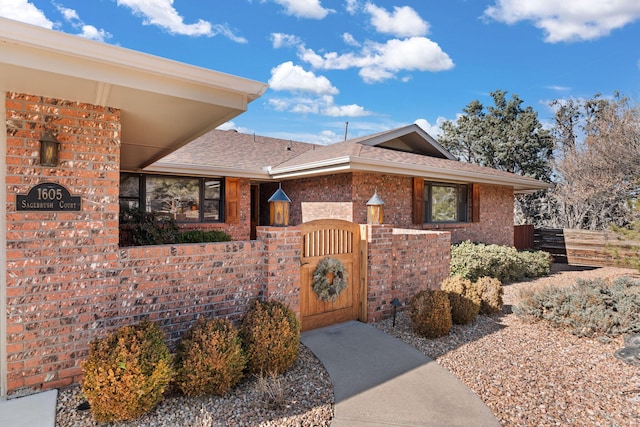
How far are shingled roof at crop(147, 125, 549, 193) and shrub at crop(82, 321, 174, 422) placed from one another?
558 cm

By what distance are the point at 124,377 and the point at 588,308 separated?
644cm

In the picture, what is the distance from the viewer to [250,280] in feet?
14.2

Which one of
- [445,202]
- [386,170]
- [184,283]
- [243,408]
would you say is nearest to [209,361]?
[243,408]

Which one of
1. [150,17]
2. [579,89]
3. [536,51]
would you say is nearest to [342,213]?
[150,17]

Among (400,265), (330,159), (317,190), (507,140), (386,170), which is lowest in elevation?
(400,265)

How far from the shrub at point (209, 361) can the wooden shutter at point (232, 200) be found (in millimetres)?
6776

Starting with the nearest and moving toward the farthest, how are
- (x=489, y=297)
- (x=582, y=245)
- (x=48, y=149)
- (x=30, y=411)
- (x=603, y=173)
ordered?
(x=30, y=411)
(x=48, y=149)
(x=489, y=297)
(x=582, y=245)
(x=603, y=173)

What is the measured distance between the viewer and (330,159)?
796cm

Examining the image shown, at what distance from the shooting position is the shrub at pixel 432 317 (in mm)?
4777

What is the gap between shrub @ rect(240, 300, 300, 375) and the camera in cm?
350

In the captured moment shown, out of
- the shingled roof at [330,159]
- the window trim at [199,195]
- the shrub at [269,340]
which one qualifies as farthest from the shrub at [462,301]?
the window trim at [199,195]

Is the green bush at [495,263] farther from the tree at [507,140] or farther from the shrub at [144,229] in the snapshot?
the tree at [507,140]

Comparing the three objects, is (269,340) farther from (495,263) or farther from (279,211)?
(495,263)

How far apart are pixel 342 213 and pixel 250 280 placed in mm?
4697
